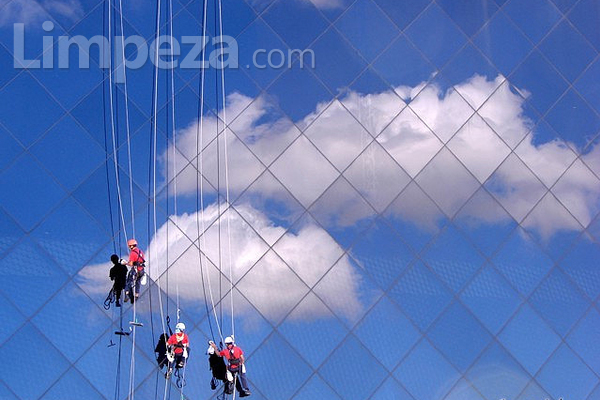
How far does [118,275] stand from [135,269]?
0.27 metres

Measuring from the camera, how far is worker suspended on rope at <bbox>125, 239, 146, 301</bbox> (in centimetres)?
1190

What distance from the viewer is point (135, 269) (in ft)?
39.2

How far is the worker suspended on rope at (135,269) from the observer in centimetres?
1190

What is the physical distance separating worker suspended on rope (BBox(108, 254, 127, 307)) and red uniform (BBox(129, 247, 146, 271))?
0.65 ft

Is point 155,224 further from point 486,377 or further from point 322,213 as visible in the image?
point 486,377

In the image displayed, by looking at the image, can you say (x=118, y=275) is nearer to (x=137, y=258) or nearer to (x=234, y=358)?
(x=137, y=258)

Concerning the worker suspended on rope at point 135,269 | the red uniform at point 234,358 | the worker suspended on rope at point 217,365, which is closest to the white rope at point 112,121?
the worker suspended on rope at point 135,269

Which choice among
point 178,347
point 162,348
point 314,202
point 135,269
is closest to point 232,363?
point 178,347

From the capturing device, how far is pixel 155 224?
1307cm

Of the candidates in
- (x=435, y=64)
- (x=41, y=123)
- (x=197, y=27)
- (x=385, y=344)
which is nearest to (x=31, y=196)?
(x=41, y=123)

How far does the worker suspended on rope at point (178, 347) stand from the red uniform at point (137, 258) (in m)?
0.99

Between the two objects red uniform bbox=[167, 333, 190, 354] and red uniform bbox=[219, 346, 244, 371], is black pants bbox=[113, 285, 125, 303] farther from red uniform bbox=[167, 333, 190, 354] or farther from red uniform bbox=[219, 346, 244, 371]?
red uniform bbox=[219, 346, 244, 371]

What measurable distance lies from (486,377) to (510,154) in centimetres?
363

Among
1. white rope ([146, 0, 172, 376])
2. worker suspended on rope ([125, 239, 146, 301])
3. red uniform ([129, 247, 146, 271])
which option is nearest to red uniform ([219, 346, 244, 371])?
white rope ([146, 0, 172, 376])
